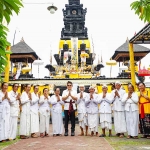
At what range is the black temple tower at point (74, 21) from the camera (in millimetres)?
31469

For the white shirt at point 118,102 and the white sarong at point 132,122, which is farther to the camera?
the white shirt at point 118,102

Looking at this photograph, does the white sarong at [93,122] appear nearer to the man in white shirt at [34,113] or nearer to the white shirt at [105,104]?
the white shirt at [105,104]

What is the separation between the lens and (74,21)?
3244 centimetres

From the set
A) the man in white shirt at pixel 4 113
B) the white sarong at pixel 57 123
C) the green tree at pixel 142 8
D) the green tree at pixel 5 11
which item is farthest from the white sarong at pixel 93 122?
the green tree at pixel 5 11

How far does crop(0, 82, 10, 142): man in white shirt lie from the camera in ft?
20.9

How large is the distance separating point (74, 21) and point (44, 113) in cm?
2601

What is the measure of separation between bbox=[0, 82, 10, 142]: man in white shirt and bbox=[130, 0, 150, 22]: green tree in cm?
474

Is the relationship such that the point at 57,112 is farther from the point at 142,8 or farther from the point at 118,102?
the point at 142,8

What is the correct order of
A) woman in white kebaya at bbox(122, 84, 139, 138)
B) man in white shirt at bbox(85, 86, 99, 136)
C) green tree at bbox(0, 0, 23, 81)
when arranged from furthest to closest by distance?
1. man in white shirt at bbox(85, 86, 99, 136)
2. woman in white kebaya at bbox(122, 84, 139, 138)
3. green tree at bbox(0, 0, 23, 81)

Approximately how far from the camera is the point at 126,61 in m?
24.2

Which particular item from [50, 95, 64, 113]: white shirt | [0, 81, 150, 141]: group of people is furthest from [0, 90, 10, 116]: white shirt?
[50, 95, 64, 113]: white shirt

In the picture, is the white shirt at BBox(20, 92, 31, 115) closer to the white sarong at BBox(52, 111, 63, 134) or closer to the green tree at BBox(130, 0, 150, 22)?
the white sarong at BBox(52, 111, 63, 134)

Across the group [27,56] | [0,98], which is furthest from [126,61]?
[0,98]

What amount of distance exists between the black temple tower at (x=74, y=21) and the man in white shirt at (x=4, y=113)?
24.5 m
